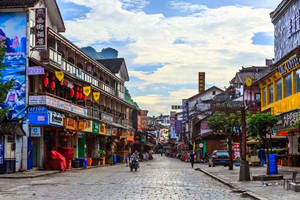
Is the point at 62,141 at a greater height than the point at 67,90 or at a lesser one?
lesser

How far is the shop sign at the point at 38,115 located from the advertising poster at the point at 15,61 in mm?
543

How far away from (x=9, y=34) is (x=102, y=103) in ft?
79.0

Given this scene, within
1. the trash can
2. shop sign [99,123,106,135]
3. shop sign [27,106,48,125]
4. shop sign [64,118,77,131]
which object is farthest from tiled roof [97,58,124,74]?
the trash can

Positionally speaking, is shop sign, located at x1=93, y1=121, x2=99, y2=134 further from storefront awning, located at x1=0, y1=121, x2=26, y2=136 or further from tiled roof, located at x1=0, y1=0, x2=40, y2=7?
tiled roof, located at x1=0, y1=0, x2=40, y2=7

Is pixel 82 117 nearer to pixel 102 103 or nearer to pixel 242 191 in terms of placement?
pixel 102 103

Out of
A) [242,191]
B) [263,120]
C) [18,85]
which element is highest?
[18,85]

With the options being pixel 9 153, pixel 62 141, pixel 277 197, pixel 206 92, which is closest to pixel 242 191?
pixel 277 197

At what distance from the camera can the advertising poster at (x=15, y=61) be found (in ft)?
105

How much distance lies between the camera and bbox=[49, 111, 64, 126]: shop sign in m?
33.0

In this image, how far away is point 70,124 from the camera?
38.2 meters

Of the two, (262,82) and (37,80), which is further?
(262,82)

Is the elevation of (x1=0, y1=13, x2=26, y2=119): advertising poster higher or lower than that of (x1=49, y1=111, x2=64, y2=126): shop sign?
higher

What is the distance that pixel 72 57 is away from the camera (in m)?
43.7

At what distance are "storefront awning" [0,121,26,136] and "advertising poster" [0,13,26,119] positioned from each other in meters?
1.09
